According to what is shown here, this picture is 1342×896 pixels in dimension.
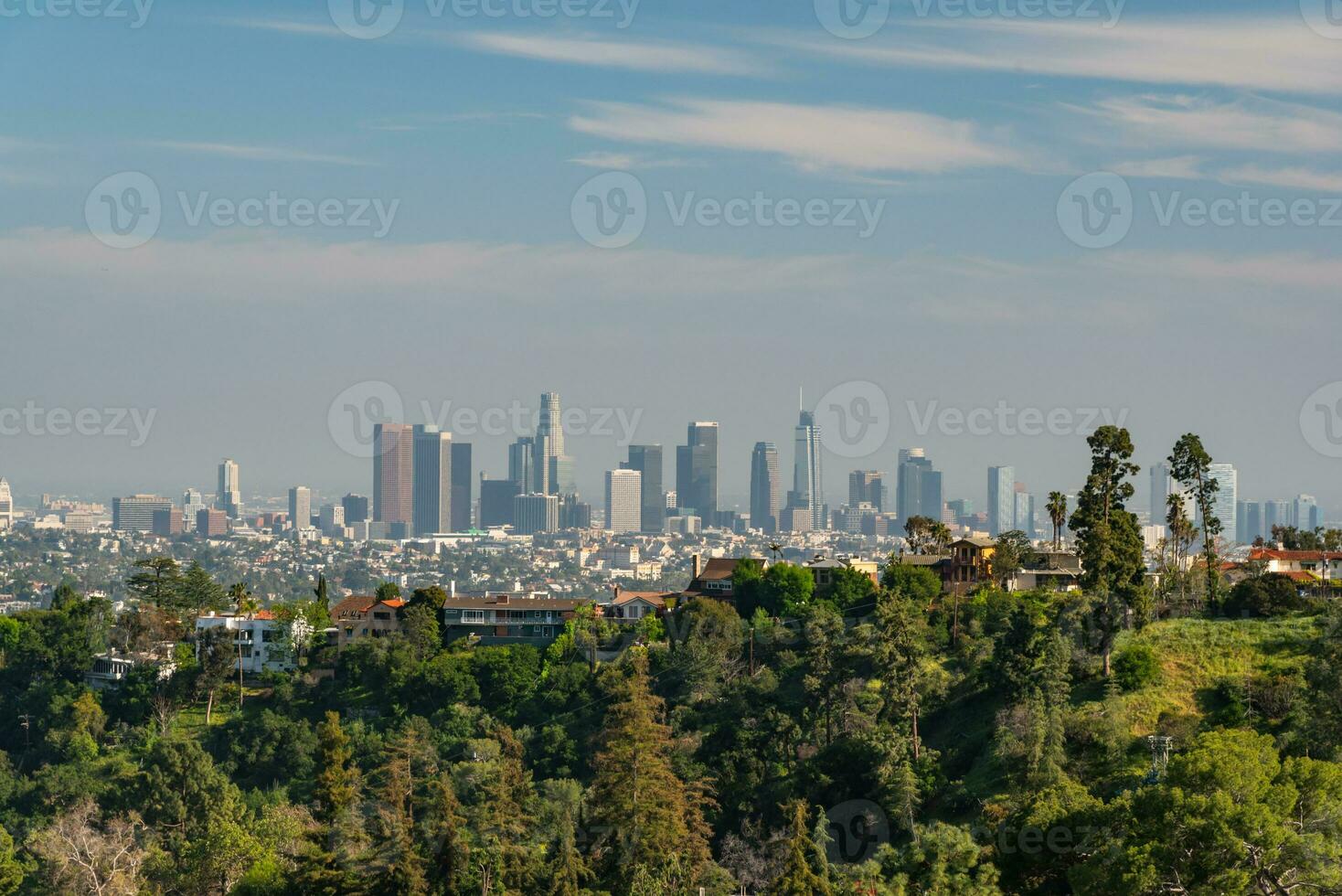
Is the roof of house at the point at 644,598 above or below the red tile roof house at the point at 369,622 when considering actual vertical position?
above

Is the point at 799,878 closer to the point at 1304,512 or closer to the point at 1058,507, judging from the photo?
the point at 1058,507

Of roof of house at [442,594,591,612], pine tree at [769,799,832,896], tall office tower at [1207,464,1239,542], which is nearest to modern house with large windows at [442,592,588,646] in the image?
roof of house at [442,594,591,612]

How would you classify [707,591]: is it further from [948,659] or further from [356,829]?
[356,829]

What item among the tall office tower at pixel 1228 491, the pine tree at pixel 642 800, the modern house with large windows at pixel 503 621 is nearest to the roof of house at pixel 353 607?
the modern house with large windows at pixel 503 621

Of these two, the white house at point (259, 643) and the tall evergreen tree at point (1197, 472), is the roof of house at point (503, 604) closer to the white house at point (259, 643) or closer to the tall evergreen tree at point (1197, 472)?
the white house at point (259, 643)

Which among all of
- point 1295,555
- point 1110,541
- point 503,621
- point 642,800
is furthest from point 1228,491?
point 642,800

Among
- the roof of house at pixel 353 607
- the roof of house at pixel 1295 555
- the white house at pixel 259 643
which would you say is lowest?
the white house at pixel 259 643

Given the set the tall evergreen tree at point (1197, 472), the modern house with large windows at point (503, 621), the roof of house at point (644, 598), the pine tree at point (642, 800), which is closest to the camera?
the pine tree at point (642, 800)
